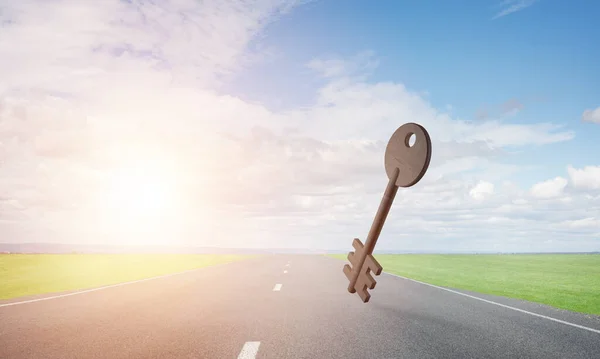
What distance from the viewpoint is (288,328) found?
26.5ft

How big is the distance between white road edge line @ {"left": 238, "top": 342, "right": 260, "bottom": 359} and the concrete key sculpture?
314 centimetres

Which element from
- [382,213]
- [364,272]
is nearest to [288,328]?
[364,272]

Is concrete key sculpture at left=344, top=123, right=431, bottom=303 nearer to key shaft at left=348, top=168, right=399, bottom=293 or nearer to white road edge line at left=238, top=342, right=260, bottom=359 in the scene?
key shaft at left=348, top=168, right=399, bottom=293

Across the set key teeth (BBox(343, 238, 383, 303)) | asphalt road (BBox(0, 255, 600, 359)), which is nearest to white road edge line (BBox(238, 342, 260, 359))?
asphalt road (BBox(0, 255, 600, 359))

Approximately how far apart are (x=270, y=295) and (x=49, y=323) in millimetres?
6165

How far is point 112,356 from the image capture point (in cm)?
611

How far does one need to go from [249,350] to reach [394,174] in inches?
165

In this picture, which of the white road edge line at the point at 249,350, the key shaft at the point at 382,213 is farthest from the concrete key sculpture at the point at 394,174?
the white road edge line at the point at 249,350

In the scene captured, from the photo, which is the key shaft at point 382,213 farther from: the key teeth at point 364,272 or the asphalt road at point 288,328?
the asphalt road at point 288,328

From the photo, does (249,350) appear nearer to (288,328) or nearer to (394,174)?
(288,328)

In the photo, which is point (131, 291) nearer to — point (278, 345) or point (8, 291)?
point (8, 291)

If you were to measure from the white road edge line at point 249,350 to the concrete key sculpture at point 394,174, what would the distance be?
3138mm

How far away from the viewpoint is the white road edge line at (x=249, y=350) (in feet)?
19.5

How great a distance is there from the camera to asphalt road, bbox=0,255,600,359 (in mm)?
6344
